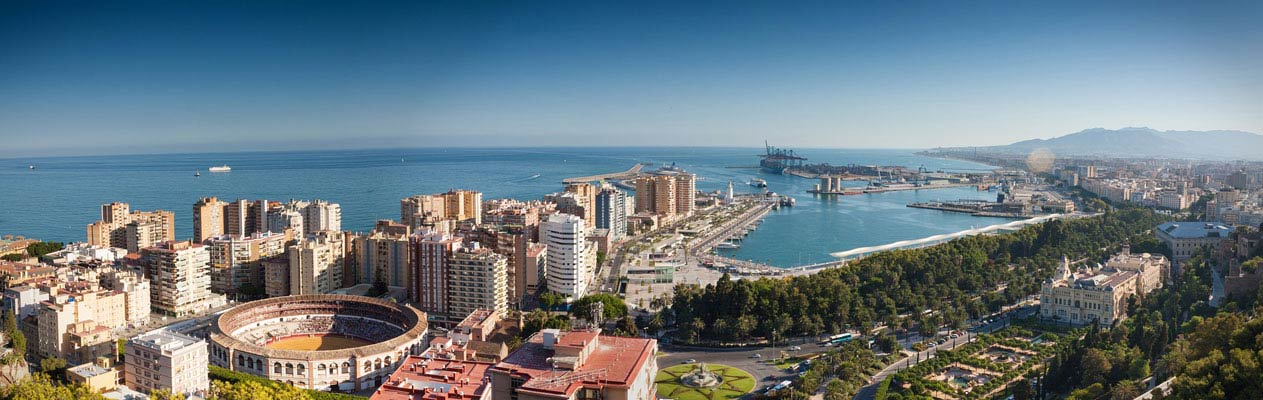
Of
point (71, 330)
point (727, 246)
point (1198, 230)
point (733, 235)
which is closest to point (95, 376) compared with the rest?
point (71, 330)

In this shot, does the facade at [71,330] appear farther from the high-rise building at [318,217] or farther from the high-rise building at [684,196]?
the high-rise building at [684,196]

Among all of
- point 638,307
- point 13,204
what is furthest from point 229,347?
point 13,204

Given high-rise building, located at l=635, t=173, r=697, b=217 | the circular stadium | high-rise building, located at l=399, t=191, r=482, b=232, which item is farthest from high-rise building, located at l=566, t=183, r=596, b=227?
the circular stadium

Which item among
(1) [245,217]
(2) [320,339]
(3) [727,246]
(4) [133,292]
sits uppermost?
(1) [245,217]

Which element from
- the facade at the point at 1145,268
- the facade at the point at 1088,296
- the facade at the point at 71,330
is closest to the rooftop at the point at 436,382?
the facade at the point at 71,330

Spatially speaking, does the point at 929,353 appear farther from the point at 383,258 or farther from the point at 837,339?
the point at 383,258
